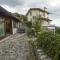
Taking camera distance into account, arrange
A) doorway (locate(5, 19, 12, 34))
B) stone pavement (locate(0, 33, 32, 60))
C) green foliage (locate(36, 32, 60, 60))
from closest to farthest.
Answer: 1. green foliage (locate(36, 32, 60, 60))
2. stone pavement (locate(0, 33, 32, 60))
3. doorway (locate(5, 19, 12, 34))

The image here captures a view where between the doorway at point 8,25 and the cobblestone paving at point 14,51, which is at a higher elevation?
the doorway at point 8,25

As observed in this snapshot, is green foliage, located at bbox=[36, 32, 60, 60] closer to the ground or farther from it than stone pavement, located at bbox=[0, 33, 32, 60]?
farther from it

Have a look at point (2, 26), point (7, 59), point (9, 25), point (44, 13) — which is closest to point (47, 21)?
point (44, 13)

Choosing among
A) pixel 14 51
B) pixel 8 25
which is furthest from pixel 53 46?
pixel 8 25

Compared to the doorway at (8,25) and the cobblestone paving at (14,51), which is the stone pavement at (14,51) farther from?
the doorway at (8,25)

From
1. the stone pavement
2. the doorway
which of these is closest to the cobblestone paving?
the stone pavement

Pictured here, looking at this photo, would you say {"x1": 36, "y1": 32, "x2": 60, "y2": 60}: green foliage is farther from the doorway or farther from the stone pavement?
the doorway

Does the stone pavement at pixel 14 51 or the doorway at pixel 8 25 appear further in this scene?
the doorway at pixel 8 25

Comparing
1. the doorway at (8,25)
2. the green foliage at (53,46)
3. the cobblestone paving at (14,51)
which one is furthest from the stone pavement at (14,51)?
the doorway at (8,25)

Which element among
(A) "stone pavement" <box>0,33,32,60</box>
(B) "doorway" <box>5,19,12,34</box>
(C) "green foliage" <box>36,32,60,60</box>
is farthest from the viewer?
(B) "doorway" <box>5,19,12,34</box>

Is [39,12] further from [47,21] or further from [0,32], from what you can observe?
[0,32]

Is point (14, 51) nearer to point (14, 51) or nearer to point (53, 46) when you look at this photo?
point (14, 51)

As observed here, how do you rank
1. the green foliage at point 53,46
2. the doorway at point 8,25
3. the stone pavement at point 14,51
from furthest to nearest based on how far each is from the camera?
the doorway at point 8,25, the stone pavement at point 14,51, the green foliage at point 53,46

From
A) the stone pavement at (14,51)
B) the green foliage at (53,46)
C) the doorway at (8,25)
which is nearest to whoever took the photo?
the green foliage at (53,46)
